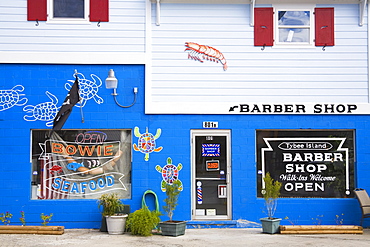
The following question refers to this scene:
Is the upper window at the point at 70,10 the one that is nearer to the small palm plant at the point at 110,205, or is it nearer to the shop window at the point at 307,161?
the small palm plant at the point at 110,205

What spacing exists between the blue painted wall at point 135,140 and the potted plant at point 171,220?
793 mm

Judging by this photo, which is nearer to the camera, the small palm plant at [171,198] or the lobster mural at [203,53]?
the small palm plant at [171,198]

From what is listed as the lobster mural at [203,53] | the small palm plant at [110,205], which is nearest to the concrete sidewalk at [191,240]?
the small palm plant at [110,205]

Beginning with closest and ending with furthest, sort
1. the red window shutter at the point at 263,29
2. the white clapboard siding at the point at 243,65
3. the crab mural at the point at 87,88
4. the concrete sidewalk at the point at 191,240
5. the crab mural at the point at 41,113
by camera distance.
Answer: the concrete sidewalk at the point at 191,240 < the crab mural at the point at 41,113 < the crab mural at the point at 87,88 < the white clapboard siding at the point at 243,65 < the red window shutter at the point at 263,29

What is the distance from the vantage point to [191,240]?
36.9ft

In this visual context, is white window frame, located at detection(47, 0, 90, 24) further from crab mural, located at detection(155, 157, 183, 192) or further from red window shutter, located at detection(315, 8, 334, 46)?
red window shutter, located at detection(315, 8, 334, 46)

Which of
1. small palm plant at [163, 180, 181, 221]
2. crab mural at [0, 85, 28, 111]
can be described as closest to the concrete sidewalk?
small palm plant at [163, 180, 181, 221]

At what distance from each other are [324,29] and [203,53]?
9.69 ft

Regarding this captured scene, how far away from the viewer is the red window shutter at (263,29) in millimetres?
13203

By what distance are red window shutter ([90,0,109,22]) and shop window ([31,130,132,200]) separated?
2.64 meters

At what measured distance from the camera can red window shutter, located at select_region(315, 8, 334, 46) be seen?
523 inches

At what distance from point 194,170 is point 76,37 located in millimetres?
4153

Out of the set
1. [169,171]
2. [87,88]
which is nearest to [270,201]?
[169,171]

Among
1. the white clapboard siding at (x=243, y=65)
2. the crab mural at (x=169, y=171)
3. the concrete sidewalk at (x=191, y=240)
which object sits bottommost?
the concrete sidewalk at (x=191, y=240)
